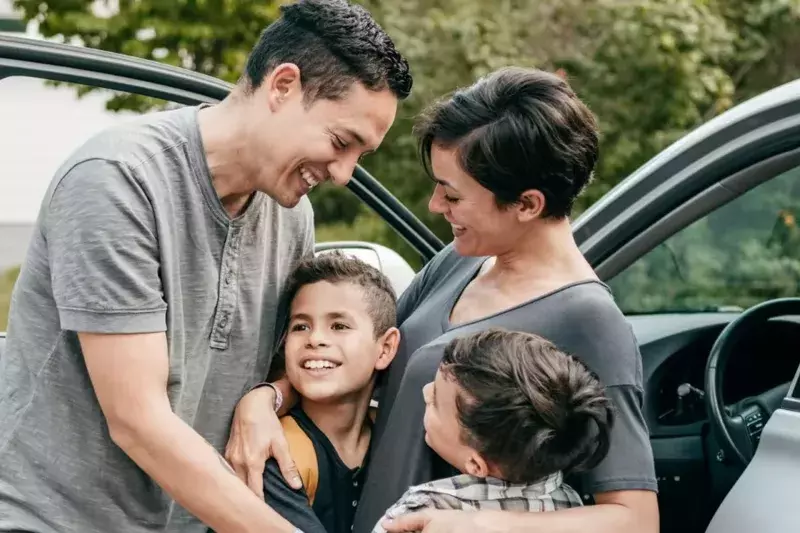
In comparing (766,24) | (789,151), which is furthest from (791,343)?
(766,24)

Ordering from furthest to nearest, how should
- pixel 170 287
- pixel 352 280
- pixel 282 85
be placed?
1. pixel 352 280
2. pixel 282 85
3. pixel 170 287

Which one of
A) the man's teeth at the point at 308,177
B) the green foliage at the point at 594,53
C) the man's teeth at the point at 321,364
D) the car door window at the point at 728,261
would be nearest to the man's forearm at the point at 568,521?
the man's teeth at the point at 321,364

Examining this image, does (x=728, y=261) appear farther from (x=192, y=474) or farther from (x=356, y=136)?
(x=192, y=474)

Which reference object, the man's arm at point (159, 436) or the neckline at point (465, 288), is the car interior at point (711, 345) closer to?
the neckline at point (465, 288)

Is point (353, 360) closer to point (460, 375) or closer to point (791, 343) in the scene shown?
point (460, 375)

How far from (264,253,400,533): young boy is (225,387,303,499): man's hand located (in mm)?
50

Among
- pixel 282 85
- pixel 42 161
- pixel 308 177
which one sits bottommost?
pixel 42 161

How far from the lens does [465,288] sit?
2.47 meters

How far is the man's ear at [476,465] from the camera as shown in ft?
6.98

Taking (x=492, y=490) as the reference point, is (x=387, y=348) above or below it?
above

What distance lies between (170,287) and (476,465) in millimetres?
634

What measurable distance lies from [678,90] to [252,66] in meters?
6.61

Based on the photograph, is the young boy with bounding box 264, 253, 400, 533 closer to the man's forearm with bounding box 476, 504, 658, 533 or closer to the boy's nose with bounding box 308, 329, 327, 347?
the boy's nose with bounding box 308, 329, 327, 347

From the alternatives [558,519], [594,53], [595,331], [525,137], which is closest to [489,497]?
[558,519]
